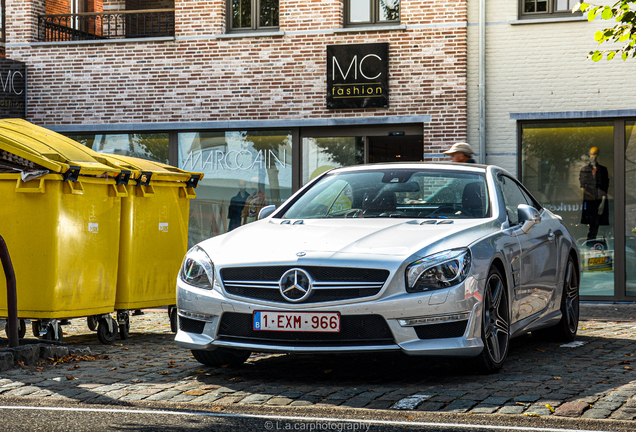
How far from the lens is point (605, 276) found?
13.6 metres

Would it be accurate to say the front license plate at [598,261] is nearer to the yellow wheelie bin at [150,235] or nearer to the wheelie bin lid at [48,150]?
the yellow wheelie bin at [150,235]

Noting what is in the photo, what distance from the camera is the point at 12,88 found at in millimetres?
15469

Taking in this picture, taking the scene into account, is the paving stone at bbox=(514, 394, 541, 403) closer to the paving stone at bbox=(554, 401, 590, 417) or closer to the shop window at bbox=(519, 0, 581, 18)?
the paving stone at bbox=(554, 401, 590, 417)

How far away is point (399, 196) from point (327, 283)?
153cm

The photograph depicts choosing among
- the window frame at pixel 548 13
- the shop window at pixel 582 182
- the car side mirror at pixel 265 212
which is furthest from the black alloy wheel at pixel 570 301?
the window frame at pixel 548 13

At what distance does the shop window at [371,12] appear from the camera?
14469 mm

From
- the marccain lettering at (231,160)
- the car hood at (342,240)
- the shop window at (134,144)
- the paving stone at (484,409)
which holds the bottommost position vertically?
the paving stone at (484,409)

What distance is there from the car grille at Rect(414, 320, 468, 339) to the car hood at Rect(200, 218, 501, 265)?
1.52 ft

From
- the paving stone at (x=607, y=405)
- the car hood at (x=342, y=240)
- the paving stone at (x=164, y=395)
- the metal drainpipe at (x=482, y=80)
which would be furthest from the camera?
the metal drainpipe at (x=482, y=80)

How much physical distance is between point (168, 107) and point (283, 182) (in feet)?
7.56

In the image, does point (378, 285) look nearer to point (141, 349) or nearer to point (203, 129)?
point (141, 349)

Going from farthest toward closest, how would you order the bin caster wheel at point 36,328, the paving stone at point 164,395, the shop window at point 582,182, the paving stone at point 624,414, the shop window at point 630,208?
the shop window at point 582,182 < the shop window at point 630,208 < the bin caster wheel at point 36,328 < the paving stone at point 164,395 < the paving stone at point 624,414

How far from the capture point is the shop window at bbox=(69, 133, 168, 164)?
606 inches

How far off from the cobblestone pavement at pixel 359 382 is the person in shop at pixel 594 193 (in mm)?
5927
